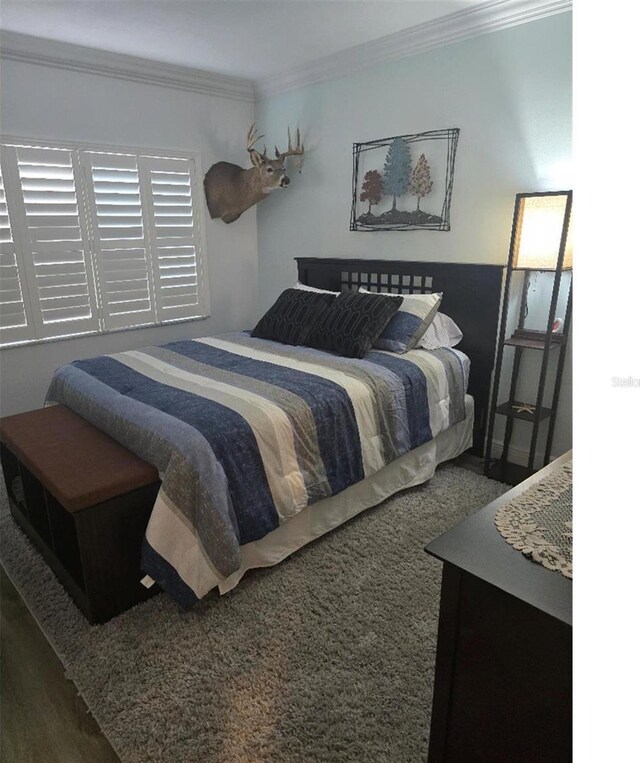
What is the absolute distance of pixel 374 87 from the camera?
3.21 metres

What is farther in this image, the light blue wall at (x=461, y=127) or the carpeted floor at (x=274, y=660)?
the light blue wall at (x=461, y=127)

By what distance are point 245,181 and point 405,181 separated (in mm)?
1398

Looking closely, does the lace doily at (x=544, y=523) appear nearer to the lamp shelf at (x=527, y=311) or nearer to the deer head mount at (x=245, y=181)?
the lamp shelf at (x=527, y=311)

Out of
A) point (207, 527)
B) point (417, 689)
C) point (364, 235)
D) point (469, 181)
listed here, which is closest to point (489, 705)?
point (417, 689)

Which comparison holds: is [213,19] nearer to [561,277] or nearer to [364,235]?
[364,235]

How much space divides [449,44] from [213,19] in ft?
4.33

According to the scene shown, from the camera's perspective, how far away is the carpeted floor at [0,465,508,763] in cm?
144

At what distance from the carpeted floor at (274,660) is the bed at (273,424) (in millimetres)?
155

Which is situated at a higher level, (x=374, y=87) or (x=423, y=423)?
(x=374, y=87)

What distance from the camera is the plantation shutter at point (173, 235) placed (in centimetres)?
361

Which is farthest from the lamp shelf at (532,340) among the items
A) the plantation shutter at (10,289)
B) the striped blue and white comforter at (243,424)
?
the plantation shutter at (10,289)

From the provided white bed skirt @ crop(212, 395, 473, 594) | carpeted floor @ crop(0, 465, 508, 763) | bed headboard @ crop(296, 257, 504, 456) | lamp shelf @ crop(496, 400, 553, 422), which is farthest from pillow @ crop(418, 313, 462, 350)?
carpeted floor @ crop(0, 465, 508, 763)

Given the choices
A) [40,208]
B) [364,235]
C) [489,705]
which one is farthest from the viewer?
[364,235]

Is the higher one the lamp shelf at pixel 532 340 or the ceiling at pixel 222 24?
the ceiling at pixel 222 24
